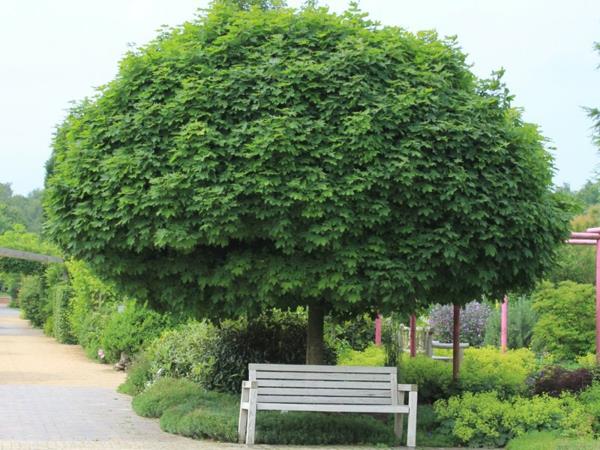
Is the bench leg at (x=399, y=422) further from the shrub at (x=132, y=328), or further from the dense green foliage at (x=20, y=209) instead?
the dense green foliage at (x=20, y=209)

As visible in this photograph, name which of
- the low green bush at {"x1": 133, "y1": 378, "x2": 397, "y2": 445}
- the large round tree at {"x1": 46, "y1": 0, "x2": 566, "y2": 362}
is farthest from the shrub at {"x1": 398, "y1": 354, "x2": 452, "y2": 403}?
the large round tree at {"x1": 46, "y1": 0, "x2": 566, "y2": 362}

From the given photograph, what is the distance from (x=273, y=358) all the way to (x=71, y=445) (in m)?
4.24

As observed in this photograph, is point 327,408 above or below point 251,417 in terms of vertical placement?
above

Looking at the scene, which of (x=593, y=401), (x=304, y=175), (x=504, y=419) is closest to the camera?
(x=304, y=175)

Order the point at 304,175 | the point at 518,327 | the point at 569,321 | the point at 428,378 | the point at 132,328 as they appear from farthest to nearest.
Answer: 1. the point at 518,327
2. the point at 132,328
3. the point at 569,321
4. the point at 428,378
5. the point at 304,175

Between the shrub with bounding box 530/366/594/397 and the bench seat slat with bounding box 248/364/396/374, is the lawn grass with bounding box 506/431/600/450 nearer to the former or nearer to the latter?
the bench seat slat with bounding box 248/364/396/374

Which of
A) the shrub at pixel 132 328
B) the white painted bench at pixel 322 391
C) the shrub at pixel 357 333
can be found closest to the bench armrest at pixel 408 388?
the white painted bench at pixel 322 391

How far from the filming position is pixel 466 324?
22797 mm

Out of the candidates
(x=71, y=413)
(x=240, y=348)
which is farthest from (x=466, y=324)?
(x=71, y=413)

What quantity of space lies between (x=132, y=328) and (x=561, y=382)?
11.1 metres

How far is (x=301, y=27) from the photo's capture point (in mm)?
9867

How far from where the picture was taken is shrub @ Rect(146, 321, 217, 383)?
1344cm

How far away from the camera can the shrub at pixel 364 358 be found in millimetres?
13112

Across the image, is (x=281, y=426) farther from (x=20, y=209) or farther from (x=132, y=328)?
(x=20, y=209)
